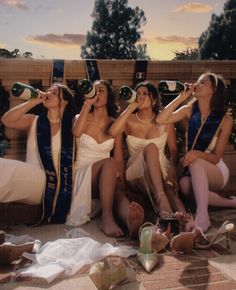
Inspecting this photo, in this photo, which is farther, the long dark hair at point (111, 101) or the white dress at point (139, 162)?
the long dark hair at point (111, 101)

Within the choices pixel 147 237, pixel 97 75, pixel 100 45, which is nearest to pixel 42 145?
pixel 97 75

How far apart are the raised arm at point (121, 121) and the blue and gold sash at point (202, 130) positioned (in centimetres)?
59

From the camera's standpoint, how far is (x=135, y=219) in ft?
10.1

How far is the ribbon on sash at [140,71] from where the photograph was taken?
428 cm

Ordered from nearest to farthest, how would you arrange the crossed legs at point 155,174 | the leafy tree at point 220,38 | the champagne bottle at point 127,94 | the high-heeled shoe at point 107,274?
the high-heeled shoe at point 107,274 < the crossed legs at point 155,174 < the champagne bottle at point 127,94 < the leafy tree at point 220,38

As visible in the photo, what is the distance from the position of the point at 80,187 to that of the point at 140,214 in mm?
700

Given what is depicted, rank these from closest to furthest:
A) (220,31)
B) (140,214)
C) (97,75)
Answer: (140,214) → (97,75) → (220,31)

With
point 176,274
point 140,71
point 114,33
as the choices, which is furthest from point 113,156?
point 114,33

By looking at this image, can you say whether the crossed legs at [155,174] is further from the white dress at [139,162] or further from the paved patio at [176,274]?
the paved patio at [176,274]

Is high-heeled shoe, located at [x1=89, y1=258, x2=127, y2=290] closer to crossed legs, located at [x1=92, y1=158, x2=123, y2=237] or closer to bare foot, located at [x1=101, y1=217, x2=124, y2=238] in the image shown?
bare foot, located at [x1=101, y1=217, x2=124, y2=238]

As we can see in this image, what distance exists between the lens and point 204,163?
3.67m

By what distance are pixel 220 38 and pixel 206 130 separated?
20.8 metres

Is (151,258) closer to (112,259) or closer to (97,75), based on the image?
(112,259)

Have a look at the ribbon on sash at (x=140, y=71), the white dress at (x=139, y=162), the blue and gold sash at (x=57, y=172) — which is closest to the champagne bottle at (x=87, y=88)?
the blue and gold sash at (x=57, y=172)
